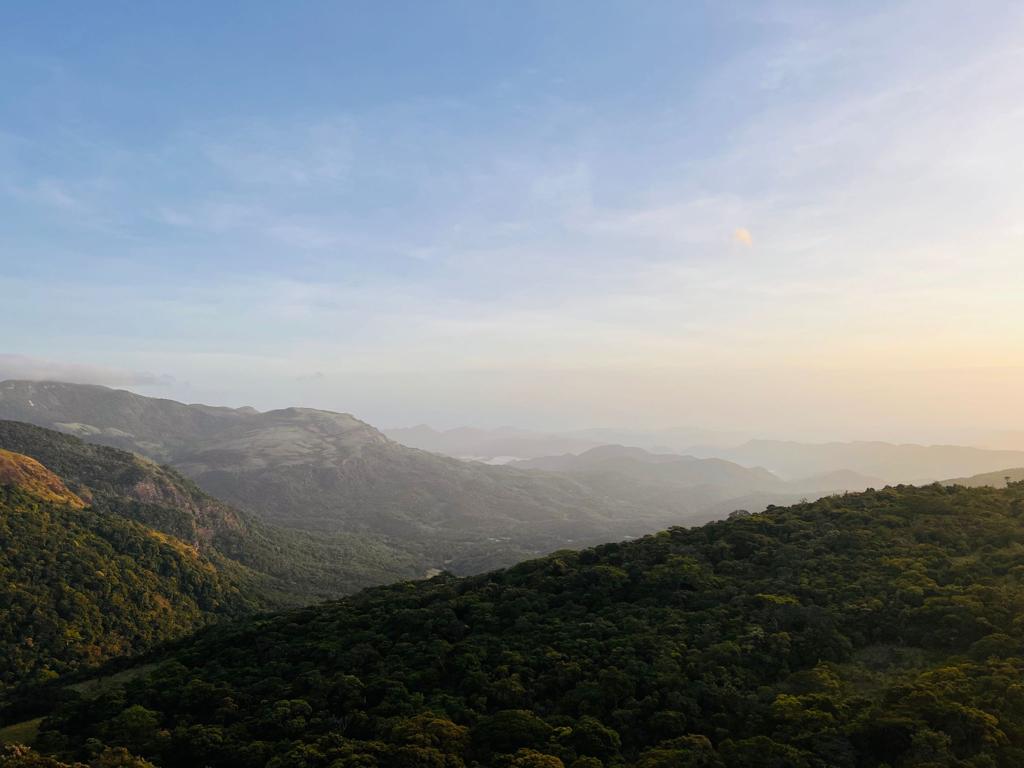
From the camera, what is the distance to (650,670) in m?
45.5

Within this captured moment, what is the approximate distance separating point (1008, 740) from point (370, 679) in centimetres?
4165

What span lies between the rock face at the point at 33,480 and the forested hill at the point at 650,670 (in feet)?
313

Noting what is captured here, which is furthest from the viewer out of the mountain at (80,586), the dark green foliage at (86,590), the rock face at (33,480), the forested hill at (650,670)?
the rock face at (33,480)

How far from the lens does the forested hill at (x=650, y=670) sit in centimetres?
3556

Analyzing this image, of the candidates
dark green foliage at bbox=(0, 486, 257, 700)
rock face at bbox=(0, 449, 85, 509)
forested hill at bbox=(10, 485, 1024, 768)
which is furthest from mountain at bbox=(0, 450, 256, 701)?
forested hill at bbox=(10, 485, 1024, 768)

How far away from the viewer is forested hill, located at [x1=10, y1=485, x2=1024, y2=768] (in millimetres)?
35562

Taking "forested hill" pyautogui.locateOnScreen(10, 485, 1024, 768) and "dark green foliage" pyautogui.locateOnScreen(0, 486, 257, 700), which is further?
"dark green foliage" pyautogui.locateOnScreen(0, 486, 257, 700)

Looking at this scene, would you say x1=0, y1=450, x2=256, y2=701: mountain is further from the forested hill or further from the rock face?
the forested hill

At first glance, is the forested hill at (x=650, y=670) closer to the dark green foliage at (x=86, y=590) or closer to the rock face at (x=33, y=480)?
the dark green foliage at (x=86, y=590)

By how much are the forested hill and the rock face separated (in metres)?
95.4

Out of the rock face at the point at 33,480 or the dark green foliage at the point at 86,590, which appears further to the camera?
the rock face at the point at 33,480

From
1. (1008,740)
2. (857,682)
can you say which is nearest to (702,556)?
(857,682)

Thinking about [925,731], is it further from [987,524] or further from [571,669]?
[987,524]

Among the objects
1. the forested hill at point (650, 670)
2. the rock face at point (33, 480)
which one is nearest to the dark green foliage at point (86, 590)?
the rock face at point (33, 480)
